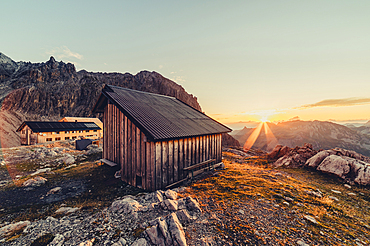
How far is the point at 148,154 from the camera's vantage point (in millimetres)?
9578

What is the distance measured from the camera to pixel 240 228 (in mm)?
5551

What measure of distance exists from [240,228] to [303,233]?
230cm

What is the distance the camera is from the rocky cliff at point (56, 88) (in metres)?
89.6

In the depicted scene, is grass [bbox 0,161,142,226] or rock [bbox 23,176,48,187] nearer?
grass [bbox 0,161,142,226]

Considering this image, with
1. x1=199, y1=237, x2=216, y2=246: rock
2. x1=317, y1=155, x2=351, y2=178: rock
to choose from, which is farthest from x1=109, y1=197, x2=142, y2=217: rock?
x1=317, y1=155, x2=351, y2=178: rock

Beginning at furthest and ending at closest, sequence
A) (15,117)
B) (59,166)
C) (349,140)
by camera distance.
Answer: (349,140) < (15,117) < (59,166)

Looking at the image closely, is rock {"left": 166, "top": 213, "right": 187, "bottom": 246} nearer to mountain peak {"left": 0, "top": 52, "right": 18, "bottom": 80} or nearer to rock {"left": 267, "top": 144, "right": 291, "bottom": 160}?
rock {"left": 267, "top": 144, "right": 291, "bottom": 160}

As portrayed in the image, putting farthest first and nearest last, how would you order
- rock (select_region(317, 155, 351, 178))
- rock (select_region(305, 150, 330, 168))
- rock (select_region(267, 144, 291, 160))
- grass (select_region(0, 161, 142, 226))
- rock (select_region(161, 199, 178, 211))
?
rock (select_region(267, 144, 291, 160)), rock (select_region(305, 150, 330, 168)), rock (select_region(317, 155, 351, 178)), grass (select_region(0, 161, 142, 226)), rock (select_region(161, 199, 178, 211))

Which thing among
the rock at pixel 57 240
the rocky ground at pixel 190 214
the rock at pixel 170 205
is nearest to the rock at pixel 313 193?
the rocky ground at pixel 190 214

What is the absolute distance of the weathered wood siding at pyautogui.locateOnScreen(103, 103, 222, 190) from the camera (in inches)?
375

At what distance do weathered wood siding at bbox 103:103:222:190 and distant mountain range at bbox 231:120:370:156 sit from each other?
141 meters

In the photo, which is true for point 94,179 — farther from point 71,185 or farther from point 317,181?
point 317,181

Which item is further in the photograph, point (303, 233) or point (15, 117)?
point (15, 117)

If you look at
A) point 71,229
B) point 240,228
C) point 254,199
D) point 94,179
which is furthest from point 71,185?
point 254,199
